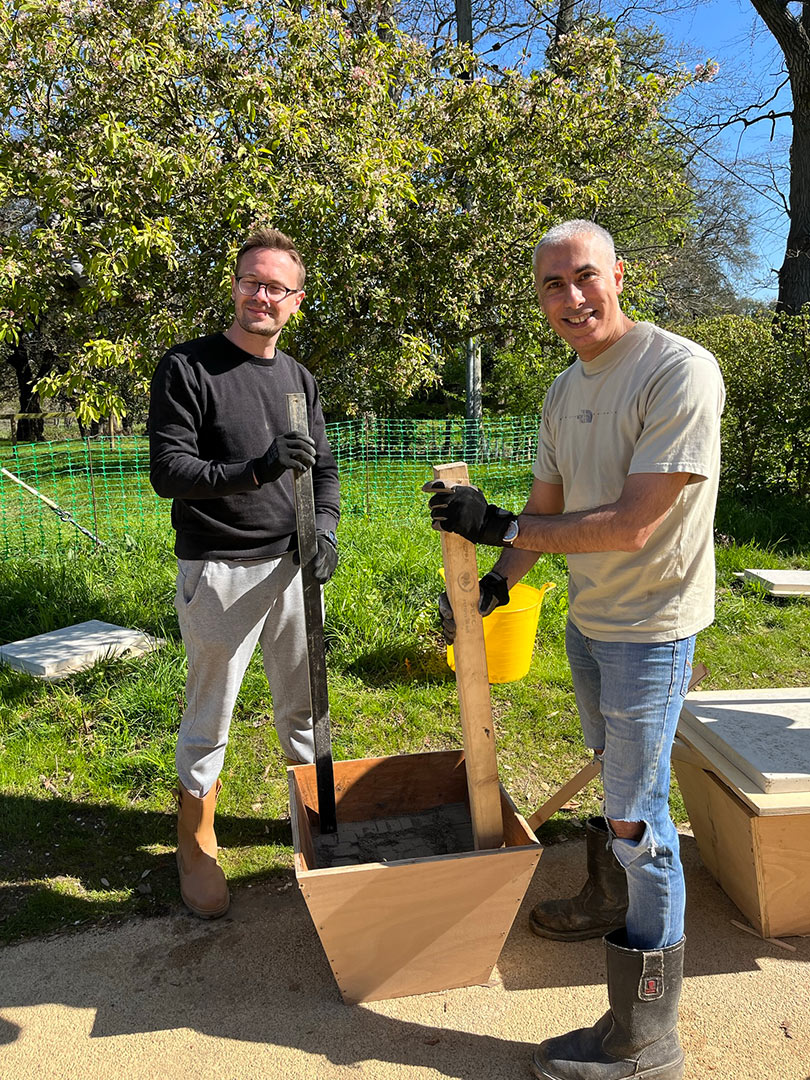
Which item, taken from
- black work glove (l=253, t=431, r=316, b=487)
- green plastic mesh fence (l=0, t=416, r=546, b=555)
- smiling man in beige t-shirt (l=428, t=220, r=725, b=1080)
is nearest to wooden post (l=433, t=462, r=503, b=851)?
smiling man in beige t-shirt (l=428, t=220, r=725, b=1080)

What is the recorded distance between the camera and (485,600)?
2.28 metres

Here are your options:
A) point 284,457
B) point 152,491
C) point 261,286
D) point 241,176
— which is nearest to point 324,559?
point 284,457

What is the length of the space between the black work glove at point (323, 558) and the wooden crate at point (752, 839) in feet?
4.42

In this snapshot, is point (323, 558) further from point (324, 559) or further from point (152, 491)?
point (152, 491)

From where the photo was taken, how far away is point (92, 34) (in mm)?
6273

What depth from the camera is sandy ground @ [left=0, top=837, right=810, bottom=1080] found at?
210 centimetres

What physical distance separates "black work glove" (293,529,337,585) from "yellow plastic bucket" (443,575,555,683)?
135 cm

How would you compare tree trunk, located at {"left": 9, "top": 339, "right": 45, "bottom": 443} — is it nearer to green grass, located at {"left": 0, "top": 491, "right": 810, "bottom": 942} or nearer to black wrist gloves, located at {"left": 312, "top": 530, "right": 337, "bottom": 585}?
green grass, located at {"left": 0, "top": 491, "right": 810, "bottom": 942}

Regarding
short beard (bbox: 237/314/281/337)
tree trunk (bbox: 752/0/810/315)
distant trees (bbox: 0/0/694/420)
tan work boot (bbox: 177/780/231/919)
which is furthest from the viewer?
tree trunk (bbox: 752/0/810/315)

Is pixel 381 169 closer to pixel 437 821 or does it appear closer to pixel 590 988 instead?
pixel 437 821

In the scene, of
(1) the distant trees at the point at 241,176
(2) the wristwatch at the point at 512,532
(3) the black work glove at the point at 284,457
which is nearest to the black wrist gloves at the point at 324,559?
(3) the black work glove at the point at 284,457

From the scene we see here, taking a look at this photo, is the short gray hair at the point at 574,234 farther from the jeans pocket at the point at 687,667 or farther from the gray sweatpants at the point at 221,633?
the gray sweatpants at the point at 221,633

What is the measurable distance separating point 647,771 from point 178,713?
2.59m

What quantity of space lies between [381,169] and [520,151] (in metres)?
3.04
